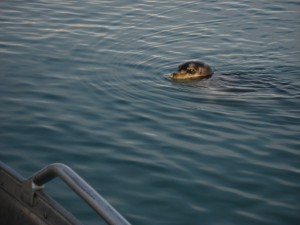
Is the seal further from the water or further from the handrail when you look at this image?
the handrail

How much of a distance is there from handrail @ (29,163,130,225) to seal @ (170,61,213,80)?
23.3 feet

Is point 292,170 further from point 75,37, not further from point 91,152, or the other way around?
point 75,37

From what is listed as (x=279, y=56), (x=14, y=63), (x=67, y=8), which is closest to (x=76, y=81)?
(x=14, y=63)

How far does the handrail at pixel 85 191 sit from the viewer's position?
3.35 metres

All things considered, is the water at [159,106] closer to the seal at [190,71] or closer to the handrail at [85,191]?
the seal at [190,71]

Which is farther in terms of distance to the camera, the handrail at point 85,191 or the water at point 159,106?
the water at point 159,106

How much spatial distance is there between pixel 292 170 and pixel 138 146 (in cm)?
202

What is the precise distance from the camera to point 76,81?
11039mm

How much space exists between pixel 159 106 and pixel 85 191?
6.52m

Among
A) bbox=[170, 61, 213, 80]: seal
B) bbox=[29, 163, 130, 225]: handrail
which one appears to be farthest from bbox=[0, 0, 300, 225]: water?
bbox=[29, 163, 130, 225]: handrail

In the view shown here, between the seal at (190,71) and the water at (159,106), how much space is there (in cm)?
16

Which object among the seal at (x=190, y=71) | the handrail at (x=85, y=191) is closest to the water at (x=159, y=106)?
the seal at (x=190, y=71)

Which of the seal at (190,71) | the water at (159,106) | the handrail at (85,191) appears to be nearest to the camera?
the handrail at (85,191)

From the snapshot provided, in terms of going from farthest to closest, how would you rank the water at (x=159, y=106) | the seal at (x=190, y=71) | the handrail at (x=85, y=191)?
the seal at (x=190, y=71)
the water at (x=159, y=106)
the handrail at (x=85, y=191)
